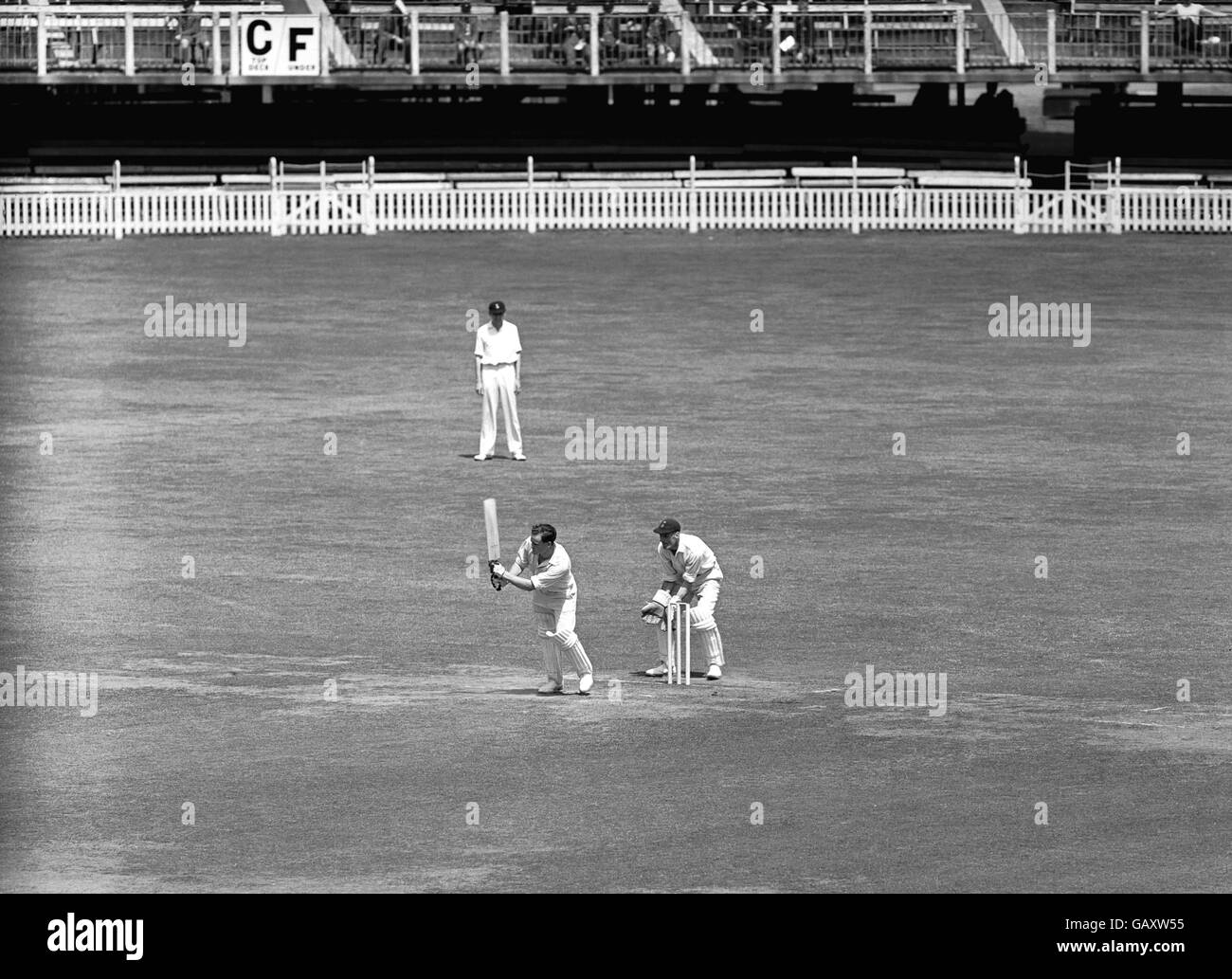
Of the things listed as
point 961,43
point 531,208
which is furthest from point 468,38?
point 961,43

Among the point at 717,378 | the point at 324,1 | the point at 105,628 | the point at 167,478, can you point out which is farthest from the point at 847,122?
the point at 105,628

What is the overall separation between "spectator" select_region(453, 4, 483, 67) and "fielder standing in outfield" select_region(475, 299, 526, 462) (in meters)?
24.3

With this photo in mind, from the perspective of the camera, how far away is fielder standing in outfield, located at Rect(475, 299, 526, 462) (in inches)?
985

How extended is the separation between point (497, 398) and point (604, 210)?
21.7m

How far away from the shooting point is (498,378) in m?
25.1

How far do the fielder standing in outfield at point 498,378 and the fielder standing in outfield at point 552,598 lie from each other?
27.6 feet

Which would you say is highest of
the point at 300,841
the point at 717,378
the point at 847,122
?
the point at 847,122

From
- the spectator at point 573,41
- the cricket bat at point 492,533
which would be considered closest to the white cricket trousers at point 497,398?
the cricket bat at point 492,533

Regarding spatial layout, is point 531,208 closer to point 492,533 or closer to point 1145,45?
point 1145,45

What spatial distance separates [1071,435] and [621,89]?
33249mm

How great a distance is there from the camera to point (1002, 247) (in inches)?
1671
